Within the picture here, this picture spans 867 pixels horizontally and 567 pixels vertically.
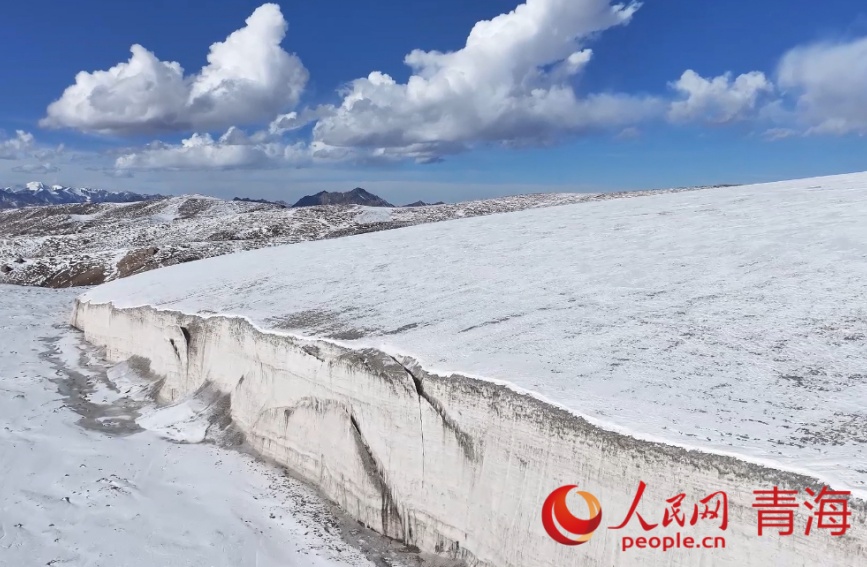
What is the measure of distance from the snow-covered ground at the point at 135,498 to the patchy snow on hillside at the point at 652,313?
8.03 feet

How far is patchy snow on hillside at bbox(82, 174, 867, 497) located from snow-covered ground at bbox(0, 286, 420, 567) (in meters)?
2.45

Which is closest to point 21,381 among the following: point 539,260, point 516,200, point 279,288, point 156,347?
point 156,347

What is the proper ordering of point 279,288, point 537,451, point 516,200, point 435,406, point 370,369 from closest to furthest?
point 537,451
point 435,406
point 370,369
point 279,288
point 516,200

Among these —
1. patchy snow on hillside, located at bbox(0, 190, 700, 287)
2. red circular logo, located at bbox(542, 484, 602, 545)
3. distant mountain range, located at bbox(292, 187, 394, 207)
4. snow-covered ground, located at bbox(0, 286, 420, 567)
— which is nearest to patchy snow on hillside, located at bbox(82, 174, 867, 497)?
red circular logo, located at bbox(542, 484, 602, 545)

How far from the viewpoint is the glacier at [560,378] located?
5.07 meters

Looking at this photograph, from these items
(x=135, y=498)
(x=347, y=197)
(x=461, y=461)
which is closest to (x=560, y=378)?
(x=461, y=461)

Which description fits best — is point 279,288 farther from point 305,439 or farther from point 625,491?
point 625,491

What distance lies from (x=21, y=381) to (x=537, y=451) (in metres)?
12.7

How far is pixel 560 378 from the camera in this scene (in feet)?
21.6

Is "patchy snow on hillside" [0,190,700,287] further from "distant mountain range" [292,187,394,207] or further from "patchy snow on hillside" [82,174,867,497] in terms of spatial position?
"distant mountain range" [292,187,394,207]

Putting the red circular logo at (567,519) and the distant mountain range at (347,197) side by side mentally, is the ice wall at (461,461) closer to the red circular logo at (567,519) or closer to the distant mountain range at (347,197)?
the red circular logo at (567,519)

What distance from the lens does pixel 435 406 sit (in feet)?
23.5

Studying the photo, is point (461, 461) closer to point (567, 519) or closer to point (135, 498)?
point (567, 519)

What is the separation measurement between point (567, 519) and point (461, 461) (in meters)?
1.54
